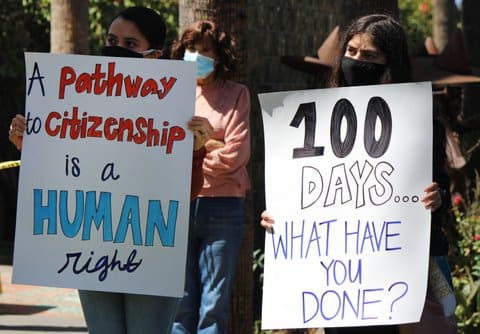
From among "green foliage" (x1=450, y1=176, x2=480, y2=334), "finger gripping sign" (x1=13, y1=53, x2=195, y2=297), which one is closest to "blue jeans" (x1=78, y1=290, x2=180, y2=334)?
"finger gripping sign" (x1=13, y1=53, x2=195, y2=297)

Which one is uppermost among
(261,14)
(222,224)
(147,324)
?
(261,14)

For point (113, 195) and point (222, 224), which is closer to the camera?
point (113, 195)

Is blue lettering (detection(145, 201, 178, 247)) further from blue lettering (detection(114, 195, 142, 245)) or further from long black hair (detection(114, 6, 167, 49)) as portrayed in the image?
long black hair (detection(114, 6, 167, 49))

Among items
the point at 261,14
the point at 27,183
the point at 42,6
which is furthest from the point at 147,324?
the point at 42,6

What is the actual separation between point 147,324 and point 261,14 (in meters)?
4.51

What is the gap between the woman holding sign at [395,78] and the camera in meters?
4.14

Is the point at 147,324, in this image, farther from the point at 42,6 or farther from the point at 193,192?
the point at 42,6

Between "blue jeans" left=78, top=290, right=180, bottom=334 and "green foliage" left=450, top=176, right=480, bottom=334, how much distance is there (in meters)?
2.68

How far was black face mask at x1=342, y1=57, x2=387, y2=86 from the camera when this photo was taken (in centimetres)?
422

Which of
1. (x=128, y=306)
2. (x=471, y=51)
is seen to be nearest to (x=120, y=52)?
(x=128, y=306)

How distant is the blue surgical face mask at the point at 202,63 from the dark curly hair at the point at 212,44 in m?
0.05

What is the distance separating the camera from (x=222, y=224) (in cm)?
531

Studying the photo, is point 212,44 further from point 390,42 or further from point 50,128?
point 390,42

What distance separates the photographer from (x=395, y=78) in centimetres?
423
